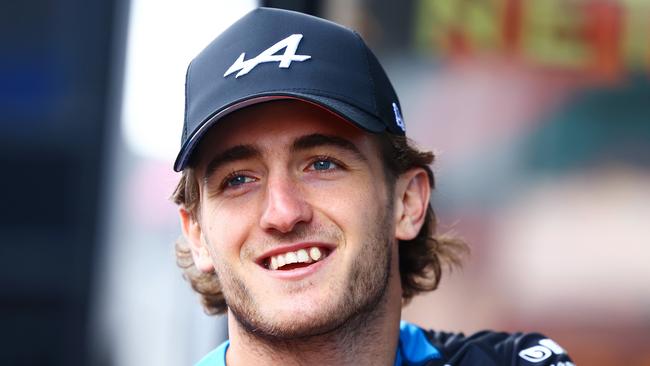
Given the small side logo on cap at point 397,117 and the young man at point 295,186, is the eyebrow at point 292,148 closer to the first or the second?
the young man at point 295,186

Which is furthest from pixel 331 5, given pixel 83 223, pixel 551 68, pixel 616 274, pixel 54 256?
pixel 54 256

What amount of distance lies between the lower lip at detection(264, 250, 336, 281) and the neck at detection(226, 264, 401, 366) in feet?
0.49


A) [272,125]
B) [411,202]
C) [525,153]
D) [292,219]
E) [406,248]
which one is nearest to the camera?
[292,219]

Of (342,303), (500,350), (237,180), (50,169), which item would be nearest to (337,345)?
(342,303)

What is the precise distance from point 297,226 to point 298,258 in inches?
3.0

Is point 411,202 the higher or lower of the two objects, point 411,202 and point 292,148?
the lower

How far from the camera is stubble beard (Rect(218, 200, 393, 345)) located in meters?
2.52

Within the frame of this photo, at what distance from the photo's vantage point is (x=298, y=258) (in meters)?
2.55

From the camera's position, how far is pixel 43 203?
7.05 metres

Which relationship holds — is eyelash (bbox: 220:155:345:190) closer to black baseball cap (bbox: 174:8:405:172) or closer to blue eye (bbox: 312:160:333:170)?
blue eye (bbox: 312:160:333:170)

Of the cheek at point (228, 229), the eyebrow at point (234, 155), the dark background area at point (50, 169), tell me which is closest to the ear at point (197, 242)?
the cheek at point (228, 229)

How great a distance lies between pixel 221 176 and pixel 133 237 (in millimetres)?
2789

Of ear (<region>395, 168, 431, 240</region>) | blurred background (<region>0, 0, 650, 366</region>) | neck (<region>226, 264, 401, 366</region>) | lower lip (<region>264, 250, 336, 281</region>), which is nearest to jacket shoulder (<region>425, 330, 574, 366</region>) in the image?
neck (<region>226, 264, 401, 366</region>)

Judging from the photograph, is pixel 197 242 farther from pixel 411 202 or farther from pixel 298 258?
pixel 411 202
